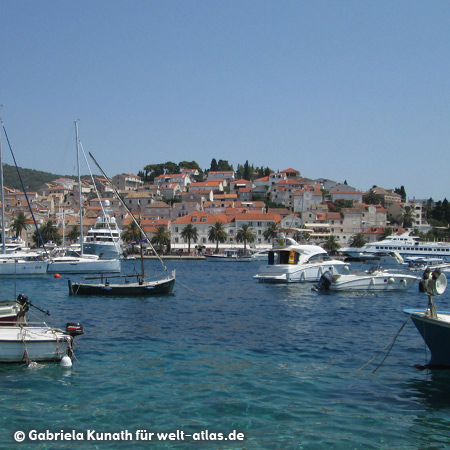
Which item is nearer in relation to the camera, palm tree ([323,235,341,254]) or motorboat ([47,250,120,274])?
motorboat ([47,250,120,274])

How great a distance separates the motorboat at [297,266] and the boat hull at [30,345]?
96.2 ft

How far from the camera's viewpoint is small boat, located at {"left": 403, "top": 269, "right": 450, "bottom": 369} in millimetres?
14758

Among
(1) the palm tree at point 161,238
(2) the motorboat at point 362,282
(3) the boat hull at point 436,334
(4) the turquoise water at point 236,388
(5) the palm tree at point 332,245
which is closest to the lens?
(4) the turquoise water at point 236,388

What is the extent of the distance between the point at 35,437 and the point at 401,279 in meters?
32.4

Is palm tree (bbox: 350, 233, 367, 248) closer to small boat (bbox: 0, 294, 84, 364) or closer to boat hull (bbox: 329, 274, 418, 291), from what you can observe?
boat hull (bbox: 329, 274, 418, 291)

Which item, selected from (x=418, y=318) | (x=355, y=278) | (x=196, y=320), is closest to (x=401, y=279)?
(x=355, y=278)

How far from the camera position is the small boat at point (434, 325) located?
14758 mm

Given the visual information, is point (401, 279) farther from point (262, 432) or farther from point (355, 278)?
point (262, 432)

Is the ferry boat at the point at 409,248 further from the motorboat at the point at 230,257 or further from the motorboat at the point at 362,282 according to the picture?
the motorboat at the point at 362,282

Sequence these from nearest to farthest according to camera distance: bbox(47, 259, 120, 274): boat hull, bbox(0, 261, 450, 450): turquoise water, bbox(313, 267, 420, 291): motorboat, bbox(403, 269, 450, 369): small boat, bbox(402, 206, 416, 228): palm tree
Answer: bbox(0, 261, 450, 450): turquoise water → bbox(403, 269, 450, 369): small boat → bbox(313, 267, 420, 291): motorboat → bbox(47, 259, 120, 274): boat hull → bbox(402, 206, 416, 228): palm tree

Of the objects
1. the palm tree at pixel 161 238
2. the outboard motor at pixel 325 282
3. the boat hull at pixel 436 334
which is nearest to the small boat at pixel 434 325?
the boat hull at pixel 436 334

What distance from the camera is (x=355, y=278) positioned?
37.3 metres

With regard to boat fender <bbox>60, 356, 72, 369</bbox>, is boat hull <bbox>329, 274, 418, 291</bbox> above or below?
above

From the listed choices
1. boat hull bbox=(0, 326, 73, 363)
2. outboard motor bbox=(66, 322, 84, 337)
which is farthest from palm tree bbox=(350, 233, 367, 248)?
boat hull bbox=(0, 326, 73, 363)
